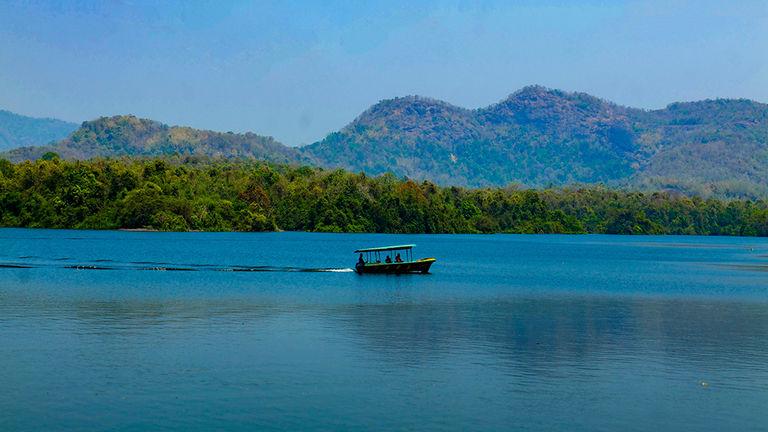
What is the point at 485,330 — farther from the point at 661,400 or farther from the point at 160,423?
the point at 160,423

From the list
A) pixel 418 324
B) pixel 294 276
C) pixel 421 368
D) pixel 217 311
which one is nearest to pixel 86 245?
pixel 294 276

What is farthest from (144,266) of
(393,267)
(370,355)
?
(370,355)

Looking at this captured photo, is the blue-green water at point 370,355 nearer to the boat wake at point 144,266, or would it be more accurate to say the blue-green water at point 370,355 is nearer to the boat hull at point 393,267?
the boat hull at point 393,267

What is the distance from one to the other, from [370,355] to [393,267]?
5454 cm

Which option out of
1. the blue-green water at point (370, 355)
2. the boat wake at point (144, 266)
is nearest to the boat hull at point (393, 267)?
the boat wake at point (144, 266)

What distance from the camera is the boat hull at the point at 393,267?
96500 mm

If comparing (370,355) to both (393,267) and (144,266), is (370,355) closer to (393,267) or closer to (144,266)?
(393,267)

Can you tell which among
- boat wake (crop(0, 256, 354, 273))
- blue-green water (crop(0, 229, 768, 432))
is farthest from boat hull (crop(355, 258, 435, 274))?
blue-green water (crop(0, 229, 768, 432))

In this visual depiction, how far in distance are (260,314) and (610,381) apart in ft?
88.9

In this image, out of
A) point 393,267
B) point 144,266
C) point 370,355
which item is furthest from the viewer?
point 144,266

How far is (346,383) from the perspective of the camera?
1430 inches

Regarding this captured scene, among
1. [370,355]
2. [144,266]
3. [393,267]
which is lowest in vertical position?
[370,355]

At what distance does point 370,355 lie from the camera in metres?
42.8

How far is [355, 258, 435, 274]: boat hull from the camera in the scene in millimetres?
96500
